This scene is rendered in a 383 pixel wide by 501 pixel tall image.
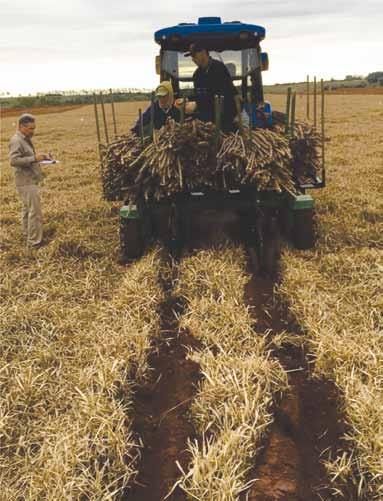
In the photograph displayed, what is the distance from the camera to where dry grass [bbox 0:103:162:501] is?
9.19 feet

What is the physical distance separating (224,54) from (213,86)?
3.01ft

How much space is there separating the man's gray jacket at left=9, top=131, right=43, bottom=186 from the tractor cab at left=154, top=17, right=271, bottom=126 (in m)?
2.06

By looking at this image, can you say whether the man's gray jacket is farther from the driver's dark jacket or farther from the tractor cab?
the driver's dark jacket

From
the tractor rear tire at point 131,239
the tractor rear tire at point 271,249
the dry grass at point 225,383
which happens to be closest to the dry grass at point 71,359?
the tractor rear tire at point 131,239

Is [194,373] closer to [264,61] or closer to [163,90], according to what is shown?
[163,90]

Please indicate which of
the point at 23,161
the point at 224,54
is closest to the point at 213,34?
the point at 224,54

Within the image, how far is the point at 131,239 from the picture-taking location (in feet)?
19.1

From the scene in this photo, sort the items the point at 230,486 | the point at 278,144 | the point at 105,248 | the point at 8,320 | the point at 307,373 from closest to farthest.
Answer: the point at 230,486, the point at 307,373, the point at 8,320, the point at 278,144, the point at 105,248

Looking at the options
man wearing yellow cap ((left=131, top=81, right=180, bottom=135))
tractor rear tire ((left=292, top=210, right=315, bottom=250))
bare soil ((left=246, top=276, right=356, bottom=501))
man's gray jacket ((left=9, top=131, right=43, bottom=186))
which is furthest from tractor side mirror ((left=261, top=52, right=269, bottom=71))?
bare soil ((left=246, top=276, right=356, bottom=501))

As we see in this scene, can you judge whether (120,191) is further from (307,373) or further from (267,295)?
(307,373)

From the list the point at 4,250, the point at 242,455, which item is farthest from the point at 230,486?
the point at 4,250

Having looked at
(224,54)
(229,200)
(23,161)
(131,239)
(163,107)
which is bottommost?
(131,239)

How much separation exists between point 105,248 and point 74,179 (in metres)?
5.13

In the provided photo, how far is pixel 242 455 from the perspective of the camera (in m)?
2.78
